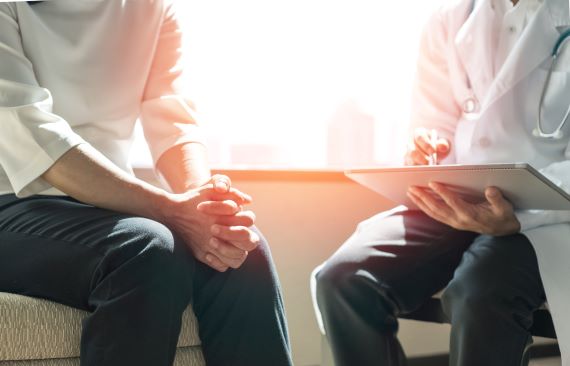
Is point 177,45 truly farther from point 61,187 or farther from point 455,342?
point 455,342

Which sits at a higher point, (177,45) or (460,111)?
(177,45)

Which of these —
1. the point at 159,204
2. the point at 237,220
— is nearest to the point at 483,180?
the point at 237,220

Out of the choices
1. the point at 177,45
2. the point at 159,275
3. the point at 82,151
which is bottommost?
the point at 159,275

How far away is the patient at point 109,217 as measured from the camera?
79 centimetres

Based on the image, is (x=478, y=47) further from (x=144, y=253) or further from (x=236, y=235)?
(x=144, y=253)

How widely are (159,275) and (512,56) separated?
79 centimetres

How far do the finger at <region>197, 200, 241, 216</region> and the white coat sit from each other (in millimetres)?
504

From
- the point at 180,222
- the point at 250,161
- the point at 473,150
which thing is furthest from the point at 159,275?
Answer: the point at 250,161

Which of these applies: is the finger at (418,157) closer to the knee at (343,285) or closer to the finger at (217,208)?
the knee at (343,285)

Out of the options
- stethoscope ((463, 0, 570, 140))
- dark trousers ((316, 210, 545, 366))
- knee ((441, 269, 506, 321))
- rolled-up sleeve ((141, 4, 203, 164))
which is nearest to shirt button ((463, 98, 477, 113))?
stethoscope ((463, 0, 570, 140))

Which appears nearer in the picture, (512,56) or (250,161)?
(512,56)

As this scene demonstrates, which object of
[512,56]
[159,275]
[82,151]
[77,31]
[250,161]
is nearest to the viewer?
[159,275]

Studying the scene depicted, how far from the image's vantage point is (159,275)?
0.79 meters

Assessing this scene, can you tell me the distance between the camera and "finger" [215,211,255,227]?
89 centimetres
